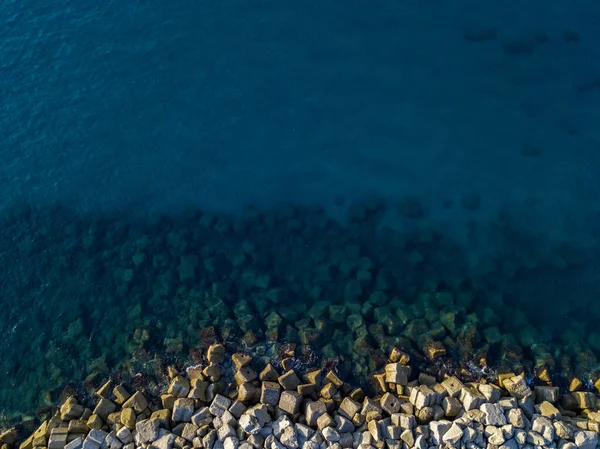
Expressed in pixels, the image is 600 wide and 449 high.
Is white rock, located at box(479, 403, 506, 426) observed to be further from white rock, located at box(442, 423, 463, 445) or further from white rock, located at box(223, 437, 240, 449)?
white rock, located at box(223, 437, 240, 449)

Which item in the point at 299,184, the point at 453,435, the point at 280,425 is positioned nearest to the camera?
the point at 453,435

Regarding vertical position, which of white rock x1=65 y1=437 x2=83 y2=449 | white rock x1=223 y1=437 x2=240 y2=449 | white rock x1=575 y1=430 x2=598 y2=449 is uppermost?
white rock x1=223 y1=437 x2=240 y2=449

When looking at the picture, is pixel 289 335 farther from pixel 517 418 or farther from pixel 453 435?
pixel 517 418

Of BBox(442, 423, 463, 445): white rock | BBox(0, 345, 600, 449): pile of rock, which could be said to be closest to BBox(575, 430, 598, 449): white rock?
BBox(0, 345, 600, 449): pile of rock

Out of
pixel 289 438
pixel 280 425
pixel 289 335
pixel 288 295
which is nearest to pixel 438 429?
pixel 289 438

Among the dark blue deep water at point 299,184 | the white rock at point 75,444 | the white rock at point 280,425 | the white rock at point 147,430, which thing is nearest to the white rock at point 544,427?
the dark blue deep water at point 299,184

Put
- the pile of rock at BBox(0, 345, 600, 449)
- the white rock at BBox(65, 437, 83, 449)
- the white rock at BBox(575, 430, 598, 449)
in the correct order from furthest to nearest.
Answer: the white rock at BBox(65, 437, 83, 449) → the pile of rock at BBox(0, 345, 600, 449) → the white rock at BBox(575, 430, 598, 449)

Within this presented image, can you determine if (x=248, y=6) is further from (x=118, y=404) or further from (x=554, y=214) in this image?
(x=118, y=404)
